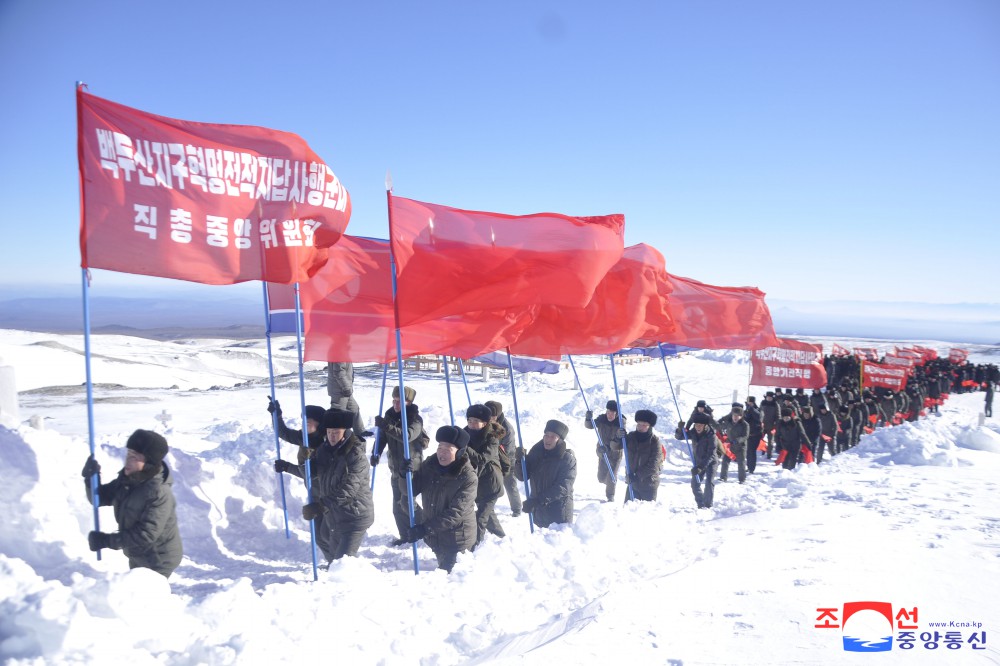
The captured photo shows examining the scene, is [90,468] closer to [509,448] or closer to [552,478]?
[552,478]

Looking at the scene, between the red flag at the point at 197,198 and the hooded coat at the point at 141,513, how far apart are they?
1.56 metres

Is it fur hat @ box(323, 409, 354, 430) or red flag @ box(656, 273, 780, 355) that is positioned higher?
red flag @ box(656, 273, 780, 355)

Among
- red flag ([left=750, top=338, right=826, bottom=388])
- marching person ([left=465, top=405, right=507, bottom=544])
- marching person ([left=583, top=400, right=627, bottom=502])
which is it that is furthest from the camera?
red flag ([left=750, top=338, right=826, bottom=388])

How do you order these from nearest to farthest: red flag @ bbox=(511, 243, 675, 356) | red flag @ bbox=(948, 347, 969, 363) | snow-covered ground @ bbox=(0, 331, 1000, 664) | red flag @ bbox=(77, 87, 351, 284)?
1. snow-covered ground @ bbox=(0, 331, 1000, 664)
2. red flag @ bbox=(77, 87, 351, 284)
3. red flag @ bbox=(511, 243, 675, 356)
4. red flag @ bbox=(948, 347, 969, 363)

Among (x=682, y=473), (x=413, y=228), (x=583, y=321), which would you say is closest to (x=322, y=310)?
(x=413, y=228)

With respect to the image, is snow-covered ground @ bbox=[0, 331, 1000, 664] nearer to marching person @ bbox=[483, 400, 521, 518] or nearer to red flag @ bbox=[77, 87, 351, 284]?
marching person @ bbox=[483, 400, 521, 518]

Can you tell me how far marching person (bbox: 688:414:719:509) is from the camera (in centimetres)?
951

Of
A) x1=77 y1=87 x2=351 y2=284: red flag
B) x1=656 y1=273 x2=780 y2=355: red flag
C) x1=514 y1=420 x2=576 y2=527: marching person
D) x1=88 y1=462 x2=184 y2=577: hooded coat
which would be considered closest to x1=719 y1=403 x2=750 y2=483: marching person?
x1=656 y1=273 x2=780 y2=355: red flag

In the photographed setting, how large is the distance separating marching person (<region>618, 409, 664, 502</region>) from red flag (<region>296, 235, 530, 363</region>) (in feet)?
7.88

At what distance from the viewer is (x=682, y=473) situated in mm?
12914

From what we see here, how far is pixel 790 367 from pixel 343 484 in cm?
1499

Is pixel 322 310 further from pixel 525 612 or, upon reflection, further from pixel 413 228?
pixel 525 612

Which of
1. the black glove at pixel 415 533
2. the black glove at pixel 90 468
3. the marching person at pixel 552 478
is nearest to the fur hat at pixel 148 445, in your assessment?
the black glove at pixel 90 468

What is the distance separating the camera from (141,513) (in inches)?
175
